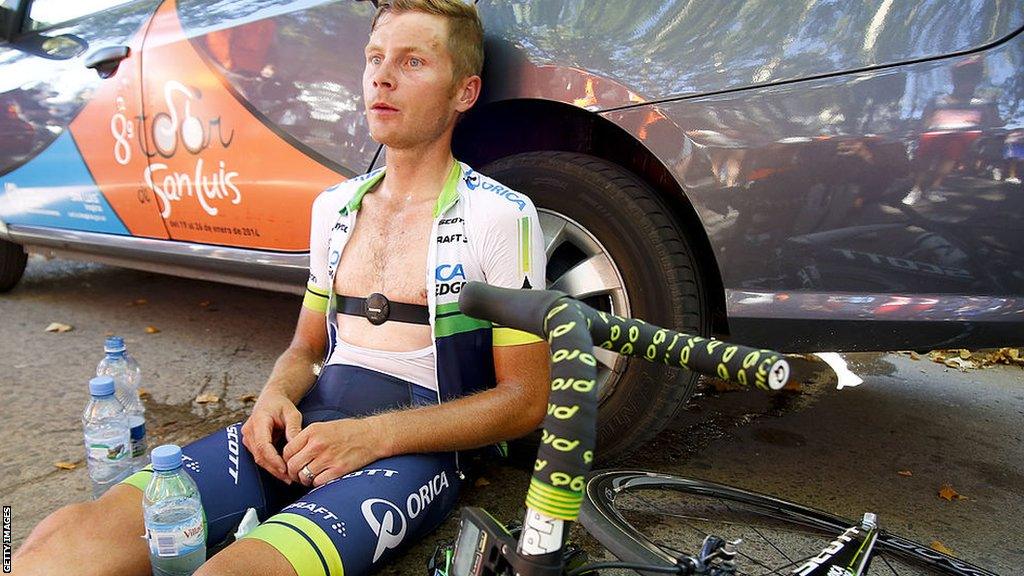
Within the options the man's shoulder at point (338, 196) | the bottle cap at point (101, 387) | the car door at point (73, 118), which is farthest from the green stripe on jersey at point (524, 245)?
the car door at point (73, 118)

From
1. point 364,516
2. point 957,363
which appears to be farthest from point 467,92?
point 957,363

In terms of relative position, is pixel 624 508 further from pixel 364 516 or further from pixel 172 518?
pixel 172 518

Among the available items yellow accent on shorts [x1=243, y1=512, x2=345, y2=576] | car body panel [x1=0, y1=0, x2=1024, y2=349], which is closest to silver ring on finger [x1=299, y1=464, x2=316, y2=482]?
yellow accent on shorts [x1=243, y1=512, x2=345, y2=576]

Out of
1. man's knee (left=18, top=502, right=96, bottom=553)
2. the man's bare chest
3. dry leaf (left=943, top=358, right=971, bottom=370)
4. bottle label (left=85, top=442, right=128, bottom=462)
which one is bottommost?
bottle label (left=85, top=442, right=128, bottom=462)

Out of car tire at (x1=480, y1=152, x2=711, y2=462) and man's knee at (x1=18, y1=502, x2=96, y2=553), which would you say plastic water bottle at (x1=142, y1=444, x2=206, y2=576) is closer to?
man's knee at (x1=18, y1=502, x2=96, y2=553)

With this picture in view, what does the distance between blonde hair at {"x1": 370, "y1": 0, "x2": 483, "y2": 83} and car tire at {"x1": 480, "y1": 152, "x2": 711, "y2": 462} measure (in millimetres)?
380

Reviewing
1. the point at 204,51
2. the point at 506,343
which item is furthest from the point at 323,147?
the point at 506,343

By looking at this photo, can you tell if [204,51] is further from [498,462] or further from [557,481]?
[557,481]

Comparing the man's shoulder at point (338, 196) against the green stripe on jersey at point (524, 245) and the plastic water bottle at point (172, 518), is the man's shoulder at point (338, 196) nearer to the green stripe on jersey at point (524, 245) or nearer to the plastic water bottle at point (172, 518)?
the green stripe on jersey at point (524, 245)

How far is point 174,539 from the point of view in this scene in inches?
56.2

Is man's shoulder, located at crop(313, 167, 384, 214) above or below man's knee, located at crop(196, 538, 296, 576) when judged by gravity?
above

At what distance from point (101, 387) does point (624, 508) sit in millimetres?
1419

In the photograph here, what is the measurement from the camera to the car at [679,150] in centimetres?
161

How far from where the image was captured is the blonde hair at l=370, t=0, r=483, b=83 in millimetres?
1786
